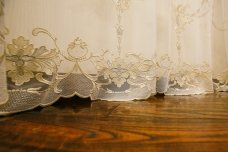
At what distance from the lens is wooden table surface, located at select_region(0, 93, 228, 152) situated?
35cm

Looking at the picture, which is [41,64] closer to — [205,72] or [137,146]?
[137,146]

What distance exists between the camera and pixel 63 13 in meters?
0.66

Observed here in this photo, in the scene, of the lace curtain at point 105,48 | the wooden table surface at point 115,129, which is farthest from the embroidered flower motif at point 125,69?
the wooden table surface at point 115,129

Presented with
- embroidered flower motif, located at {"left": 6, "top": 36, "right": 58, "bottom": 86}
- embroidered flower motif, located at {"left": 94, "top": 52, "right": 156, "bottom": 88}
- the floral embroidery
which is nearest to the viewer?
embroidered flower motif, located at {"left": 6, "top": 36, "right": 58, "bottom": 86}

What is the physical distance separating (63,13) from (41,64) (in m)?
0.15

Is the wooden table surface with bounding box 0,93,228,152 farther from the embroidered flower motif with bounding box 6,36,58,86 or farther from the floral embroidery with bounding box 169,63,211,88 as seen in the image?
the floral embroidery with bounding box 169,63,211,88

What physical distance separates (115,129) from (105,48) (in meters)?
0.34

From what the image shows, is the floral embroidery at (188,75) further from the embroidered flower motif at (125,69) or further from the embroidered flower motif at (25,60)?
the embroidered flower motif at (25,60)

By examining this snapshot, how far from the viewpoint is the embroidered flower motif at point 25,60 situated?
23.0 inches

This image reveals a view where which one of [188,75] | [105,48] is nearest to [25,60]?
[105,48]

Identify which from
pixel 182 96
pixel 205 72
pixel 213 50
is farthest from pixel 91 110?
pixel 213 50

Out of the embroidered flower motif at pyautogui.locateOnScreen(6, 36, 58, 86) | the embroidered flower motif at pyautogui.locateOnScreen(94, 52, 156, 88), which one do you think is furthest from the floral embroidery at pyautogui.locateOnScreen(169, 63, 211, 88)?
the embroidered flower motif at pyautogui.locateOnScreen(6, 36, 58, 86)

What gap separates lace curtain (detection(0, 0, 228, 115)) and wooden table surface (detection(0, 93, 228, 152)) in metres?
0.07

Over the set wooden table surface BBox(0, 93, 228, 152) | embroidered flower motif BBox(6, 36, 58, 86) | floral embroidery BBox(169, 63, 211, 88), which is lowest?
wooden table surface BBox(0, 93, 228, 152)
